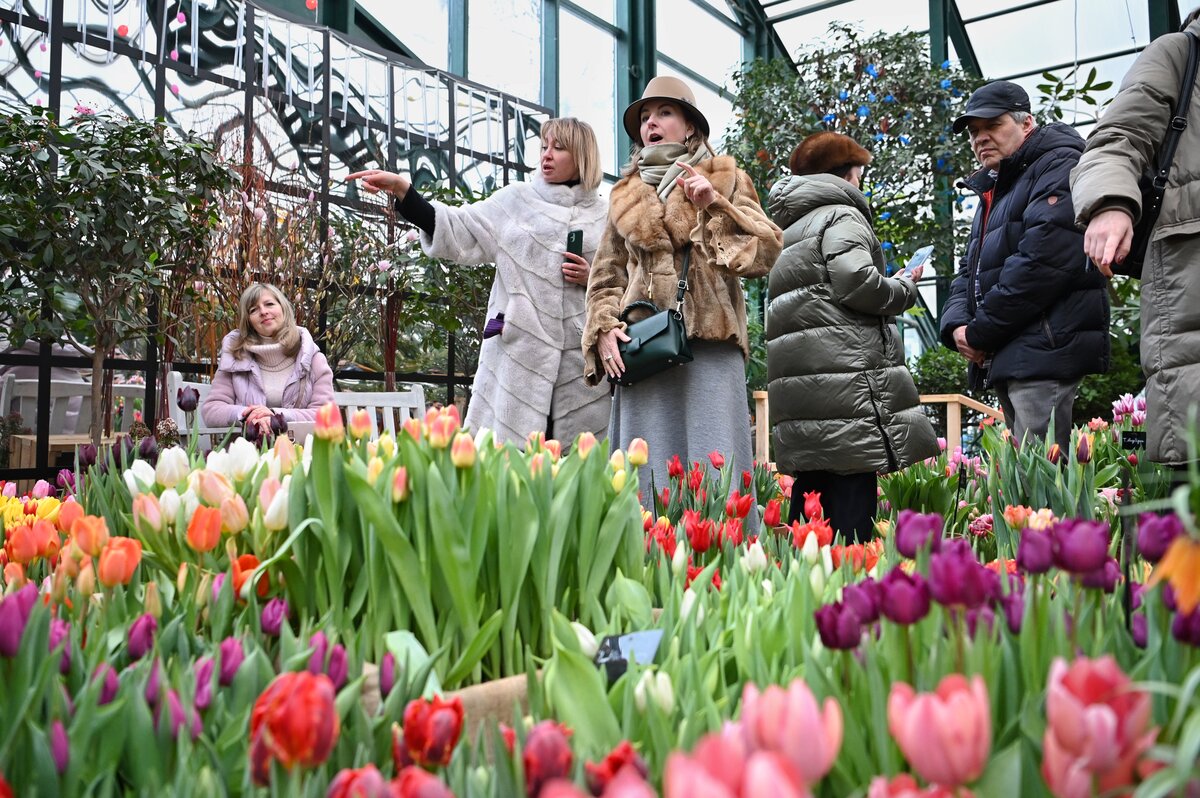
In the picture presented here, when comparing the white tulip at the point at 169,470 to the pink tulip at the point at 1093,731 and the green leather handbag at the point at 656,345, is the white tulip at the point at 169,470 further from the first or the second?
the green leather handbag at the point at 656,345

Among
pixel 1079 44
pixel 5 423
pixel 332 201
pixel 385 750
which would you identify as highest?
pixel 1079 44

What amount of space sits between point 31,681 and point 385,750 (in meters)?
0.25

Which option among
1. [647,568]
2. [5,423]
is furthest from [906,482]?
[5,423]

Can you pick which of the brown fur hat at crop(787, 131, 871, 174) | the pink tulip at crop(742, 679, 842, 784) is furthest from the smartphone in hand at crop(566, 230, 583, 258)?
the pink tulip at crop(742, 679, 842, 784)

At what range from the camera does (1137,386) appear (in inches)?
291

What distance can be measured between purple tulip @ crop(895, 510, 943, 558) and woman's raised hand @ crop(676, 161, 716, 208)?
1.60 metres

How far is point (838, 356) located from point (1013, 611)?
1.97m

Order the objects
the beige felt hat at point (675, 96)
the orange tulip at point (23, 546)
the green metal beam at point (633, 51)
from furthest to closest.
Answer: the green metal beam at point (633, 51) < the beige felt hat at point (675, 96) < the orange tulip at point (23, 546)

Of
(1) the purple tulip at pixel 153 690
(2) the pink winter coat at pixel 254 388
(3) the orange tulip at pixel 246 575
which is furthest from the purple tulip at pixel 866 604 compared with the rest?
(2) the pink winter coat at pixel 254 388

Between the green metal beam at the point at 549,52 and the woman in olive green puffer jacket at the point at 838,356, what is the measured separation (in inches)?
266

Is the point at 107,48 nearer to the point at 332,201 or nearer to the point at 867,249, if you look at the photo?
the point at 332,201

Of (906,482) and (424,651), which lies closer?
(424,651)

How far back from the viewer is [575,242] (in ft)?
9.62

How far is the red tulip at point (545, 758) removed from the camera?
531 millimetres
